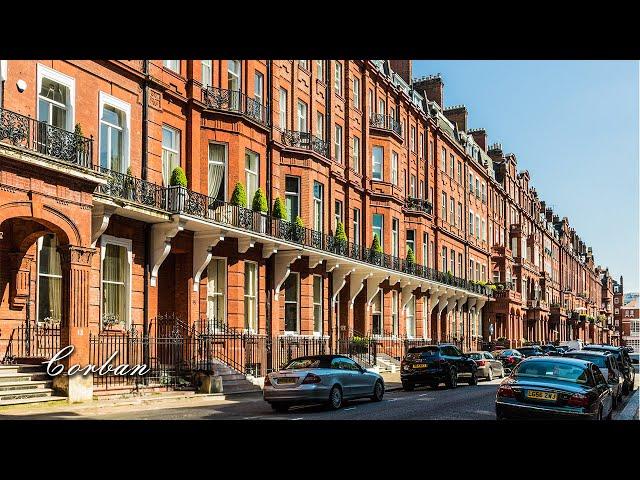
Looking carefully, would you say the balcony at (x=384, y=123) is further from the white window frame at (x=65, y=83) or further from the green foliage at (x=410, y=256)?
the white window frame at (x=65, y=83)

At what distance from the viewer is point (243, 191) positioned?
27125 mm

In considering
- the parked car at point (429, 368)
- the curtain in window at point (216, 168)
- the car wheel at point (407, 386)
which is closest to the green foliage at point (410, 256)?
the parked car at point (429, 368)

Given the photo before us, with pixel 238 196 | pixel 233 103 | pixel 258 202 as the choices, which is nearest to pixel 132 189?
pixel 238 196

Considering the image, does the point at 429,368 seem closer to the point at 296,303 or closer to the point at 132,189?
the point at 296,303

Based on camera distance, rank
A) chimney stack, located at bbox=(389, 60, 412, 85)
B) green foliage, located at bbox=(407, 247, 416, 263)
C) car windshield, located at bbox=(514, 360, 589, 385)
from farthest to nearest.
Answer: chimney stack, located at bbox=(389, 60, 412, 85) → green foliage, located at bbox=(407, 247, 416, 263) → car windshield, located at bbox=(514, 360, 589, 385)

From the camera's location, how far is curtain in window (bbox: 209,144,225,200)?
27.1m

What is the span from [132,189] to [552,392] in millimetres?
13669

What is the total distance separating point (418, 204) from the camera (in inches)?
1885

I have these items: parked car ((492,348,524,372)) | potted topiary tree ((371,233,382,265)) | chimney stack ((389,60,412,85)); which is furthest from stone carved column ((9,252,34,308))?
chimney stack ((389,60,412,85))

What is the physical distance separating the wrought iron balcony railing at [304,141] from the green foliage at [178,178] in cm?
836

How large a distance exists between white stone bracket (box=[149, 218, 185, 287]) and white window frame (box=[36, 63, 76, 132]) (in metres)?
4.30

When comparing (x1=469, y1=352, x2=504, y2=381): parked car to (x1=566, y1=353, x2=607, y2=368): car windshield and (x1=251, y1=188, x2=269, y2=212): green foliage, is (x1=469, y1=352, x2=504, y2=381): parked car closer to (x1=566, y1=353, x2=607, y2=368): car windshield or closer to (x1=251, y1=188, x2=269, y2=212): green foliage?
(x1=566, y1=353, x2=607, y2=368): car windshield

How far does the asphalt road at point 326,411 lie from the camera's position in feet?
55.2
